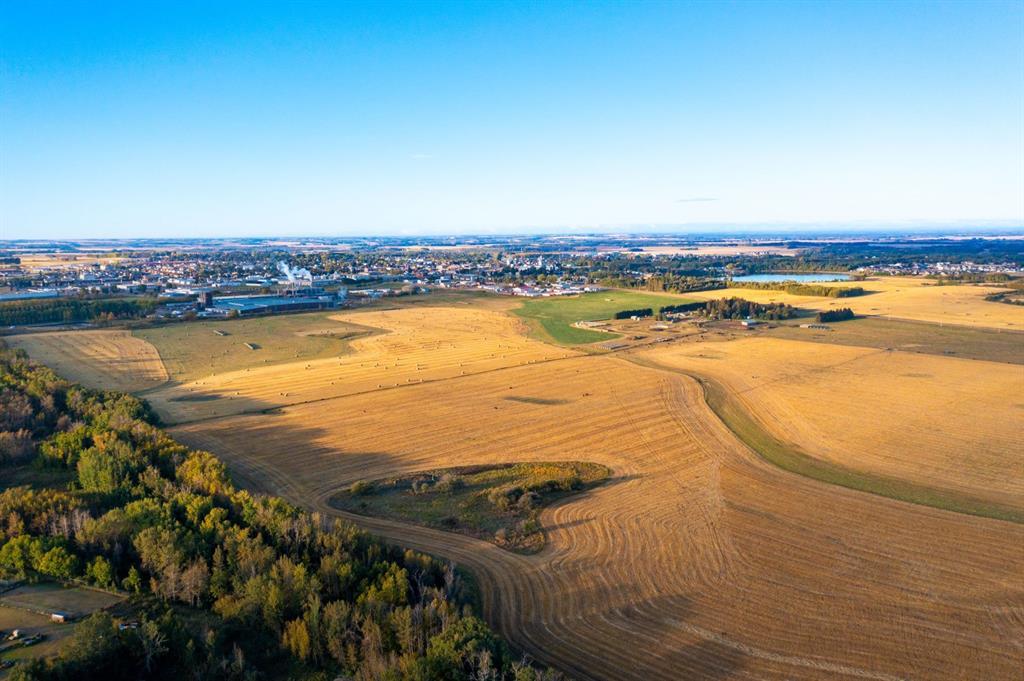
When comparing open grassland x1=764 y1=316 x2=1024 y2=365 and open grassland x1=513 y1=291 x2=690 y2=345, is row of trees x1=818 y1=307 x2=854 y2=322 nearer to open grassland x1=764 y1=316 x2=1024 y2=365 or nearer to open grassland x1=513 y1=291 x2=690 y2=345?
open grassland x1=764 y1=316 x2=1024 y2=365

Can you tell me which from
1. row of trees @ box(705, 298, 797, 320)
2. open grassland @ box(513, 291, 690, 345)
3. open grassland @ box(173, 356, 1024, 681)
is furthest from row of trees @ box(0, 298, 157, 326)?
row of trees @ box(705, 298, 797, 320)

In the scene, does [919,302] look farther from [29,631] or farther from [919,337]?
[29,631]

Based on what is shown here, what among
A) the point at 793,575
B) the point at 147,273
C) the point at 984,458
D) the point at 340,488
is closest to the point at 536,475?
the point at 340,488

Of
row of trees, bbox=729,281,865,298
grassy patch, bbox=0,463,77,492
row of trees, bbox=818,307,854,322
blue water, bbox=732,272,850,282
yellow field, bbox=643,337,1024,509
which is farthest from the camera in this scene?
blue water, bbox=732,272,850,282

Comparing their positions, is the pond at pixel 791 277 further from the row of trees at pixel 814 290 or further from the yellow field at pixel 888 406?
the yellow field at pixel 888 406

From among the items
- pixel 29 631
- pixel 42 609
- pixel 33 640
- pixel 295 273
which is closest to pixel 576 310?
pixel 42 609

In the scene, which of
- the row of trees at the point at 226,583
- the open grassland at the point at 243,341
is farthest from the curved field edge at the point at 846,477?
the open grassland at the point at 243,341
